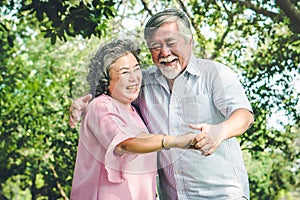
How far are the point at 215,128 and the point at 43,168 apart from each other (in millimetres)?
4965

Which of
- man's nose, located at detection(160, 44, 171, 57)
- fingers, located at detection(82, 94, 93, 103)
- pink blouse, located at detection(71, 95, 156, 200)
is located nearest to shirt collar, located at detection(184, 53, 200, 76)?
man's nose, located at detection(160, 44, 171, 57)

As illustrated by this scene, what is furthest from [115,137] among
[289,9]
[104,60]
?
[289,9]

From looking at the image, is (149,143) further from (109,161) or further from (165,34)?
(165,34)

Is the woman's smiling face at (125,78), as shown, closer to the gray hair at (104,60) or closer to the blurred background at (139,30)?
the gray hair at (104,60)

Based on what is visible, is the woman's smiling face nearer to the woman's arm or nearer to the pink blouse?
the pink blouse

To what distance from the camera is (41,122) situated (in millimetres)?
6848

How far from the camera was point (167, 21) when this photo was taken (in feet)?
8.05

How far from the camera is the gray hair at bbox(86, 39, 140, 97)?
95.4 inches

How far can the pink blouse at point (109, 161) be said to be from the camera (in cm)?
239

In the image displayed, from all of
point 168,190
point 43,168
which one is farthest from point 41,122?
point 168,190

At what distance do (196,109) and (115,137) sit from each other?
299 millimetres

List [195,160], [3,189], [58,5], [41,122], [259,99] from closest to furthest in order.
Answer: [195,160], [58,5], [259,99], [41,122], [3,189]

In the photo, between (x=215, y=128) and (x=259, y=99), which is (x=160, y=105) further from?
(x=259, y=99)

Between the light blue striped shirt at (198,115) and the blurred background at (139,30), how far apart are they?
9.0 inches
